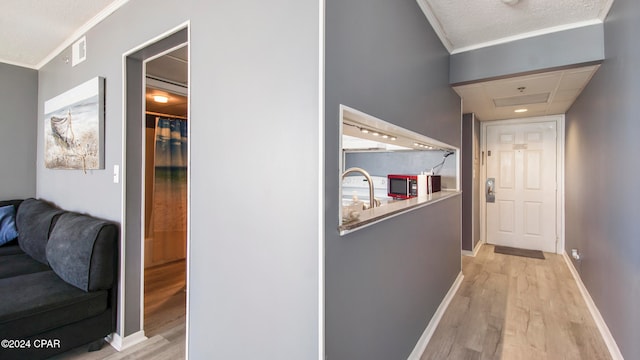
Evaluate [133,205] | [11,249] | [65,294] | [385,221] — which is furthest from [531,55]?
[11,249]

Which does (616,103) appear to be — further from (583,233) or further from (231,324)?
(231,324)

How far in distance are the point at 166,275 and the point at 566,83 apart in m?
4.85

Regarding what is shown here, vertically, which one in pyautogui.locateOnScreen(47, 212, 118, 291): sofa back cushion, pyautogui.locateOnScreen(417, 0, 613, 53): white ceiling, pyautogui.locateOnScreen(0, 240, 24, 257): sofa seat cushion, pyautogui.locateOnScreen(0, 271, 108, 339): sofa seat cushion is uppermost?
pyautogui.locateOnScreen(417, 0, 613, 53): white ceiling

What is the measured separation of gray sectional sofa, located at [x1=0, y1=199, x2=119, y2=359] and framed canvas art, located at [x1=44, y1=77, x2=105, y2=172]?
1.56 ft

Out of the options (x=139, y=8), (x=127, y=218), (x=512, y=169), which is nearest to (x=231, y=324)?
(x=127, y=218)

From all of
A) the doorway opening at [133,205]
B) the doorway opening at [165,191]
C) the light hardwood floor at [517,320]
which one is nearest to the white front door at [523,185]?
the light hardwood floor at [517,320]

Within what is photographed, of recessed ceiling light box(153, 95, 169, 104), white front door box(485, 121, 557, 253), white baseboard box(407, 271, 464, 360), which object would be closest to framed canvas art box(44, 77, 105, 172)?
recessed ceiling light box(153, 95, 169, 104)

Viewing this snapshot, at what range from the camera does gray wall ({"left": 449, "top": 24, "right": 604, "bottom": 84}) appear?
2.22 m

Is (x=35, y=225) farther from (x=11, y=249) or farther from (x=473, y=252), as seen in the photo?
(x=473, y=252)

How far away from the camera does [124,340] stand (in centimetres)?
198

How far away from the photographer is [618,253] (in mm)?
1922

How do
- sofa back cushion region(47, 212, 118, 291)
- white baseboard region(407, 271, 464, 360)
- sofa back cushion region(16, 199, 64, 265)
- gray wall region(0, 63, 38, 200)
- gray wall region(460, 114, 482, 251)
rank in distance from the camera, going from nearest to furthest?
1. sofa back cushion region(47, 212, 118, 291)
2. white baseboard region(407, 271, 464, 360)
3. sofa back cushion region(16, 199, 64, 265)
4. gray wall region(0, 63, 38, 200)
5. gray wall region(460, 114, 482, 251)

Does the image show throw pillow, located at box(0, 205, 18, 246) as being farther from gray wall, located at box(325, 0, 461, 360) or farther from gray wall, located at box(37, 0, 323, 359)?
gray wall, located at box(325, 0, 461, 360)

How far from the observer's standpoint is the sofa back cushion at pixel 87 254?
1844mm
